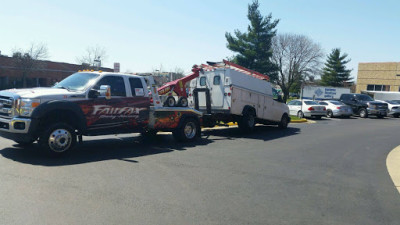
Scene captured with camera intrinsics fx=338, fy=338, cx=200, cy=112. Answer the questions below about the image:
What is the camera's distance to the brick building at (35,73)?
42.0m

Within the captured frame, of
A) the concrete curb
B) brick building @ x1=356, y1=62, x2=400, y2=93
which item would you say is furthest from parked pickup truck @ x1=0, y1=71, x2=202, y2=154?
brick building @ x1=356, y1=62, x2=400, y2=93

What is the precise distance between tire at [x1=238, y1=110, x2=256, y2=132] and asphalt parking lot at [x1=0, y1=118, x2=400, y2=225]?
3.83 m

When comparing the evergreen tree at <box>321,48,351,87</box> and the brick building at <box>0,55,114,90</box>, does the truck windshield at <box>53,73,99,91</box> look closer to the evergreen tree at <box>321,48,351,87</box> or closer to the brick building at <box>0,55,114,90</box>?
the brick building at <box>0,55,114,90</box>

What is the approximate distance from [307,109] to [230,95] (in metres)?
13.4

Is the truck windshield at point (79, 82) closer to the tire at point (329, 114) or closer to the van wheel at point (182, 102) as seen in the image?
the van wheel at point (182, 102)

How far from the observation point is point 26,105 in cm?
739

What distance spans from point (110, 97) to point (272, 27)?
41172 millimetres

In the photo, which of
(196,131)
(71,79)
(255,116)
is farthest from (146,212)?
(255,116)

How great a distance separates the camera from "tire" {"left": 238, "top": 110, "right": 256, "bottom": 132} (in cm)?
1395

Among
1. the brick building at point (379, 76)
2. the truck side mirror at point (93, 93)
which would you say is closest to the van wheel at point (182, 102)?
the truck side mirror at point (93, 93)

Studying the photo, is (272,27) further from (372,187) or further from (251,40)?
(372,187)

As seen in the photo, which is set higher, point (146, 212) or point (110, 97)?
point (110, 97)

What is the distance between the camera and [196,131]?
455 inches

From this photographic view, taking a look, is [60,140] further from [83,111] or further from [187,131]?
[187,131]
